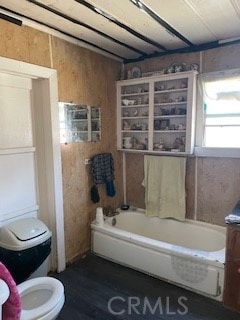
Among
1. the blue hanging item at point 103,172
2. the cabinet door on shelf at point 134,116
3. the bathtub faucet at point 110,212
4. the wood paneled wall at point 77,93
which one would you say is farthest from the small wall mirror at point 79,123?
the bathtub faucet at point 110,212

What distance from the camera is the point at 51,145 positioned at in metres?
2.40

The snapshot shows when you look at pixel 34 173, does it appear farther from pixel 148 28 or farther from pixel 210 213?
pixel 210 213

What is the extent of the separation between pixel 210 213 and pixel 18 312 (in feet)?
7.19

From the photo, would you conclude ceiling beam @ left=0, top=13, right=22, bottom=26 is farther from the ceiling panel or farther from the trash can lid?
the trash can lid

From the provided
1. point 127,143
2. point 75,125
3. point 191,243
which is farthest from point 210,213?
point 75,125

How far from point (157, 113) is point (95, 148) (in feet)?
2.85

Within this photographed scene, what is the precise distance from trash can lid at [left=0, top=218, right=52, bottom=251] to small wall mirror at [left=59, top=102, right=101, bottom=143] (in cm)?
89

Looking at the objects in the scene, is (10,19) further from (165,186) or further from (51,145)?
(165,186)

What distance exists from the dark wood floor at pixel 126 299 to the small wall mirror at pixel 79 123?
145cm

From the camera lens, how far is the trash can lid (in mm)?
1941

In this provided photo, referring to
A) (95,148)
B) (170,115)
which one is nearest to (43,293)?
(95,148)

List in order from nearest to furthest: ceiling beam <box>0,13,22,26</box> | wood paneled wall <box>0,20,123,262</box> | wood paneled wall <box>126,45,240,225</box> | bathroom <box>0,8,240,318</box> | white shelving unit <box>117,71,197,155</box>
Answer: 1. ceiling beam <box>0,13,22,26</box>
2. wood paneled wall <box>0,20,123,262</box>
3. bathroom <box>0,8,240,318</box>
4. wood paneled wall <box>126,45,240,225</box>
5. white shelving unit <box>117,71,197,155</box>

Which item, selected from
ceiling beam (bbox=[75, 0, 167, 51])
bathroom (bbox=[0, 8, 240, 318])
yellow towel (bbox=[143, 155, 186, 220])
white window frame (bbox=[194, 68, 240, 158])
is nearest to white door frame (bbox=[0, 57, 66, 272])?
bathroom (bbox=[0, 8, 240, 318])

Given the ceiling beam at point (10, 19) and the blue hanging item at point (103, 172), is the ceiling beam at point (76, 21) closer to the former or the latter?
the ceiling beam at point (10, 19)
